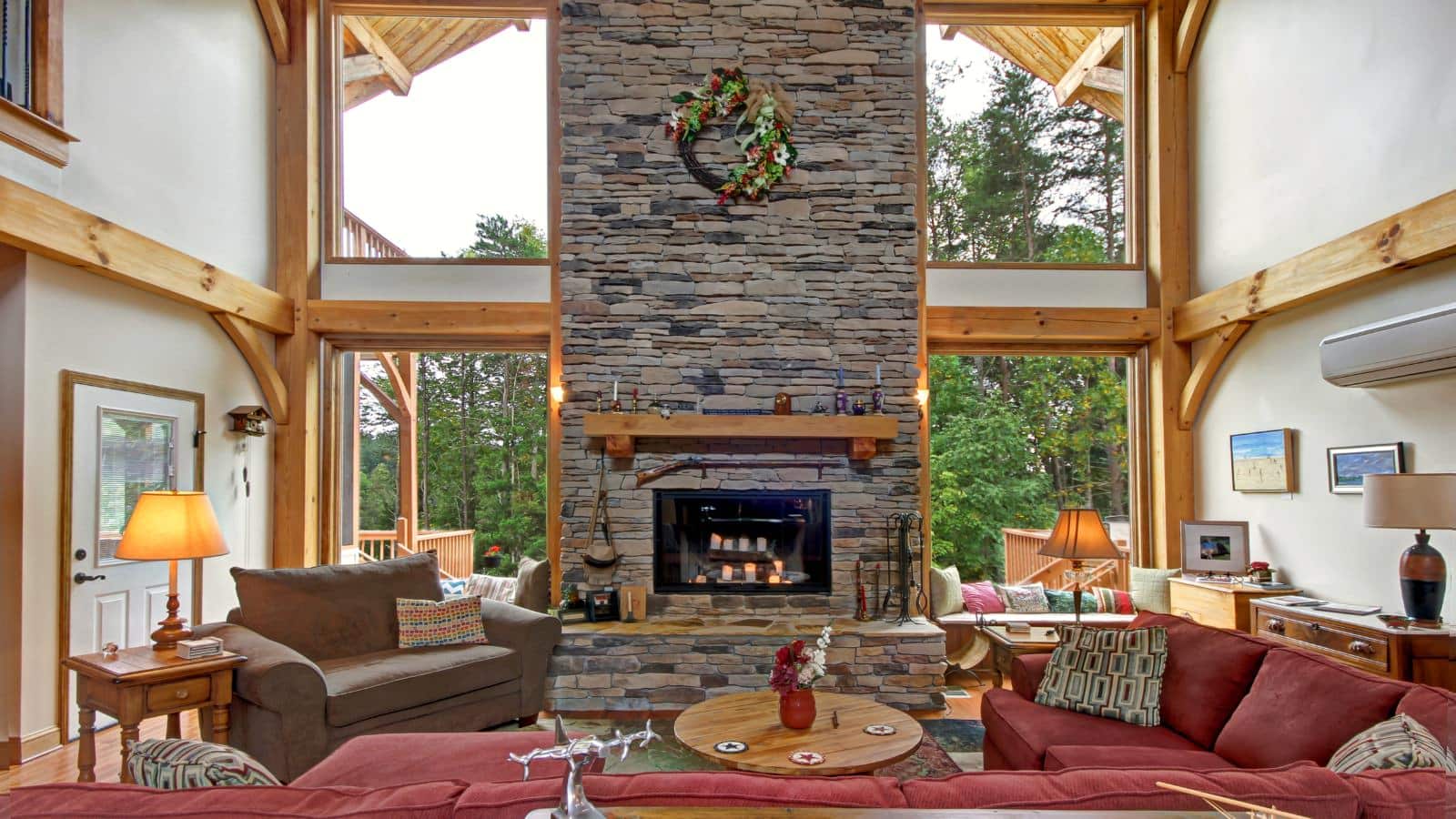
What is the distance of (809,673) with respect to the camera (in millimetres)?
2969

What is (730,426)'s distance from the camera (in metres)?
5.05

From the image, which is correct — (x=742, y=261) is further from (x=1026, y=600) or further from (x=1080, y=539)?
(x=1026, y=600)

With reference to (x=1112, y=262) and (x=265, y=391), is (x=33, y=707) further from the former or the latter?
(x=1112, y=262)

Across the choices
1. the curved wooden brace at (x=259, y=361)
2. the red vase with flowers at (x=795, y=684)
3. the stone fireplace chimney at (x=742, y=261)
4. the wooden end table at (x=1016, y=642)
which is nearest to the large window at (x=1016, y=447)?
the stone fireplace chimney at (x=742, y=261)

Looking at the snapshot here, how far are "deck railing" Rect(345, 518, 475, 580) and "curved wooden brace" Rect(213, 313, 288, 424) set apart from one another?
1.05 metres

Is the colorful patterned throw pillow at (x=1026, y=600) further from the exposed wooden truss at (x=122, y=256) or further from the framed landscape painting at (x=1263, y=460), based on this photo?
the exposed wooden truss at (x=122, y=256)

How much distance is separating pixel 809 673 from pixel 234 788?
1.94 meters

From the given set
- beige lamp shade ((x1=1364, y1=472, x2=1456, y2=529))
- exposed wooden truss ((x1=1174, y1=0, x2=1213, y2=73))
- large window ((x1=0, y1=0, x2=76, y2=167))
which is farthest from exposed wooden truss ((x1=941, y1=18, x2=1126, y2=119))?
large window ((x1=0, y1=0, x2=76, y2=167))

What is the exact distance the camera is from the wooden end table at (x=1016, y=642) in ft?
14.0

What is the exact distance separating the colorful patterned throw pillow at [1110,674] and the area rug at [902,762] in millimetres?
494

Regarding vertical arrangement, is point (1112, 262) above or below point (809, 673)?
above

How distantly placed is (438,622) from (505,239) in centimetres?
289

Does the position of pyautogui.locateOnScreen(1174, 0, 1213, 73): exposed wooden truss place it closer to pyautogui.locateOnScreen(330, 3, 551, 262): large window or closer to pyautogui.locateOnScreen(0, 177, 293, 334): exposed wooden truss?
pyautogui.locateOnScreen(330, 3, 551, 262): large window

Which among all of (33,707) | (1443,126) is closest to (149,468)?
(33,707)
